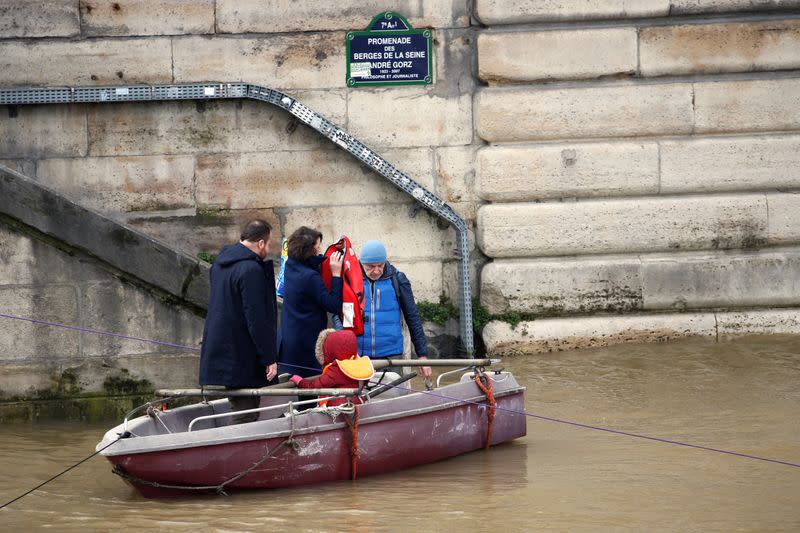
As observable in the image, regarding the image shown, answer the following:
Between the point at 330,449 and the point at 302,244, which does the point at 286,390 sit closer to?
the point at 330,449

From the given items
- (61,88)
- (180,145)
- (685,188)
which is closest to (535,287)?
(685,188)

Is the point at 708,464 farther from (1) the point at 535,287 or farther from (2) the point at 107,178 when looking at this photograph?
(2) the point at 107,178

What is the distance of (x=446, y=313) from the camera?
11898mm

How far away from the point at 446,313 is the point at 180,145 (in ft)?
9.75

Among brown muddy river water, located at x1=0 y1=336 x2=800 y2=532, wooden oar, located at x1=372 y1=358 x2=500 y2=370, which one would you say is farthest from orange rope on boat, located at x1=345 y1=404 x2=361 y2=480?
wooden oar, located at x1=372 y1=358 x2=500 y2=370

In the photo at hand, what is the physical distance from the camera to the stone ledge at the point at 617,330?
1178cm

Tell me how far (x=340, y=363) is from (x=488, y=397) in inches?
49.6

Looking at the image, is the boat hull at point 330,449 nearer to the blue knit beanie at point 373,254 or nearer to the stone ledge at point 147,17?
the blue knit beanie at point 373,254

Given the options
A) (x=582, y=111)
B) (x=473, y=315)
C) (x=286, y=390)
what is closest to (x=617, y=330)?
(x=473, y=315)

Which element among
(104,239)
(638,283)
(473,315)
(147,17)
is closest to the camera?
(104,239)

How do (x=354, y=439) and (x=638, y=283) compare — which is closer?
(x=354, y=439)

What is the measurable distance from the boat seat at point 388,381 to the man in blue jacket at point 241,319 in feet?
2.92

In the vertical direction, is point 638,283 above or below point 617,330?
above

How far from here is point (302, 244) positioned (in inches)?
334
